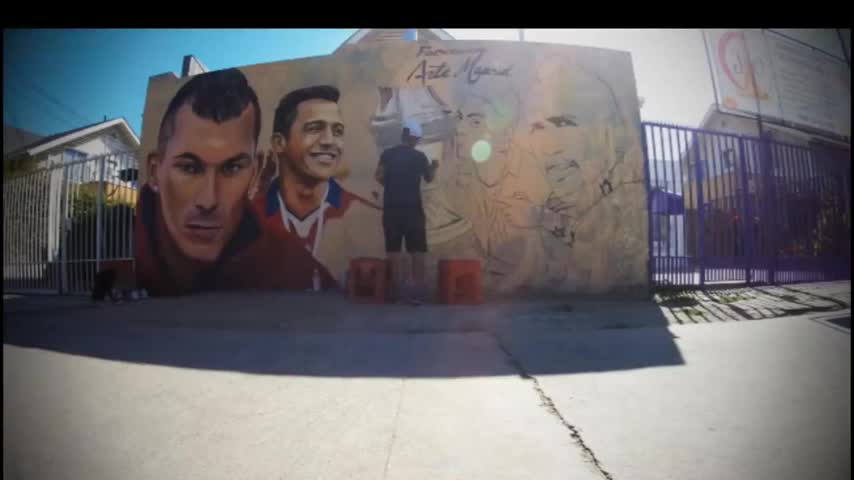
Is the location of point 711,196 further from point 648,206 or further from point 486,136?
point 486,136

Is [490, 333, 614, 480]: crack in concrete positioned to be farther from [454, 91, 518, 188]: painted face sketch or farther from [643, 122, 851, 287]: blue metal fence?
[643, 122, 851, 287]: blue metal fence

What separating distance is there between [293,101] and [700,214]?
840 cm

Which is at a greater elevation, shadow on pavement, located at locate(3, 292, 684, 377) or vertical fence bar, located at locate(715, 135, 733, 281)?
vertical fence bar, located at locate(715, 135, 733, 281)

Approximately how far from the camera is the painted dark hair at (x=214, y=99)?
637 cm

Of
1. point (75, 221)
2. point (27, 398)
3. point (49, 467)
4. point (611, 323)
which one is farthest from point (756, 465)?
point (75, 221)

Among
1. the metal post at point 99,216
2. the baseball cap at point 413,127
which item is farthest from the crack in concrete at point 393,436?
the metal post at point 99,216

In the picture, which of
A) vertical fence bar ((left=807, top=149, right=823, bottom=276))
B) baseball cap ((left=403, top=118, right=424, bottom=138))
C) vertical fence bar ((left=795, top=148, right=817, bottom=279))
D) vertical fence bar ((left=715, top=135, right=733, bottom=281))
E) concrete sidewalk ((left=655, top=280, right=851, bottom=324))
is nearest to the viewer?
concrete sidewalk ((left=655, top=280, right=851, bottom=324))

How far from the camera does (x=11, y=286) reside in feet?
23.8

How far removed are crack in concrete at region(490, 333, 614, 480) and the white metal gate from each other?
8337 millimetres

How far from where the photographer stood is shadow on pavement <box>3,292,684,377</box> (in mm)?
2465

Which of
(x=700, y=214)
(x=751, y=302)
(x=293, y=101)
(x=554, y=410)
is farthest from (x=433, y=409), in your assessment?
(x=700, y=214)

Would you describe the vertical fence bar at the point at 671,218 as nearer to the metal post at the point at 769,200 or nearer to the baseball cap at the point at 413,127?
the metal post at the point at 769,200

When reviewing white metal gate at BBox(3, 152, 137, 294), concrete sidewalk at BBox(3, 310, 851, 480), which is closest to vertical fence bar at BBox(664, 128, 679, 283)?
concrete sidewalk at BBox(3, 310, 851, 480)

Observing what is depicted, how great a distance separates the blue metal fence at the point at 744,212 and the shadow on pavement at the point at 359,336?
1.99 metres
